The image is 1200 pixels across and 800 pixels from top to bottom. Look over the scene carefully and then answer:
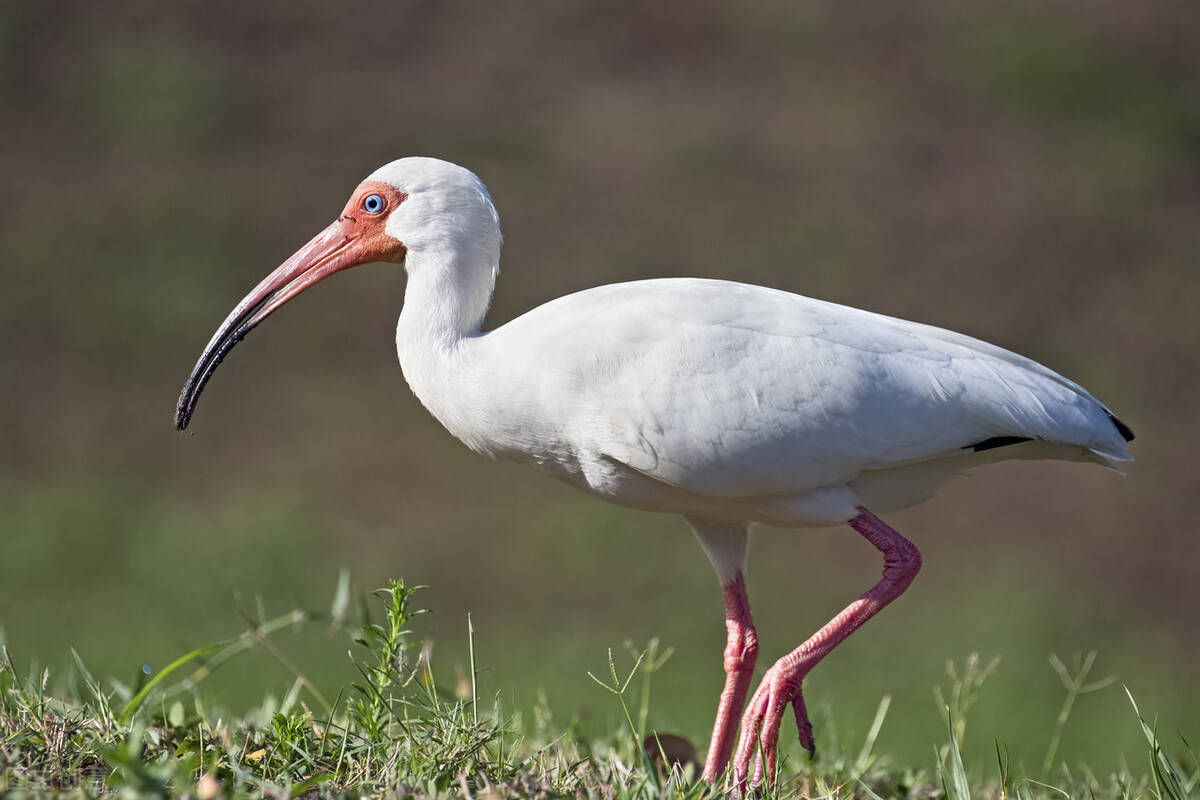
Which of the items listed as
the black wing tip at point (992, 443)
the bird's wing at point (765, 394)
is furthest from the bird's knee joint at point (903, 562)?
the black wing tip at point (992, 443)

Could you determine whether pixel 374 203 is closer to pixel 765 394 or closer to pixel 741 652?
pixel 765 394

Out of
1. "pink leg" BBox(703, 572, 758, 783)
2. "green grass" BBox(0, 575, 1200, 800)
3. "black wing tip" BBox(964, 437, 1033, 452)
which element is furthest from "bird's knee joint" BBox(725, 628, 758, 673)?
"black wing tip" BBox(964, 437, 1033, 452)

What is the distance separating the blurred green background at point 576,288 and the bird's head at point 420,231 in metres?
3.96

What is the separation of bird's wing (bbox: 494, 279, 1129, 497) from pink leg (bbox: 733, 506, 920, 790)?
23 cm

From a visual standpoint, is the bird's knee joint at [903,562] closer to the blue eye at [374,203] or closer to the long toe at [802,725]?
the long toe at [802,725]

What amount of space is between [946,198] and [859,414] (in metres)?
10.6

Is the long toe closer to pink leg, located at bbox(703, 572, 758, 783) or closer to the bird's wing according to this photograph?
pink leg, located at bbox(703, 572, 758, 783)

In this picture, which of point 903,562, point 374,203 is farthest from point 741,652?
point 374,203

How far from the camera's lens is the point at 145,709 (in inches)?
159

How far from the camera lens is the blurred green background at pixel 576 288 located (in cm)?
1043

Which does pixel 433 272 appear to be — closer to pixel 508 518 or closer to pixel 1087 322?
pixel 508 518

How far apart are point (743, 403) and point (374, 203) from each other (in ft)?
4.84

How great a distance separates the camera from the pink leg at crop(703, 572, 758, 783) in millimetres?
4824

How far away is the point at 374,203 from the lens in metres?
4.86
